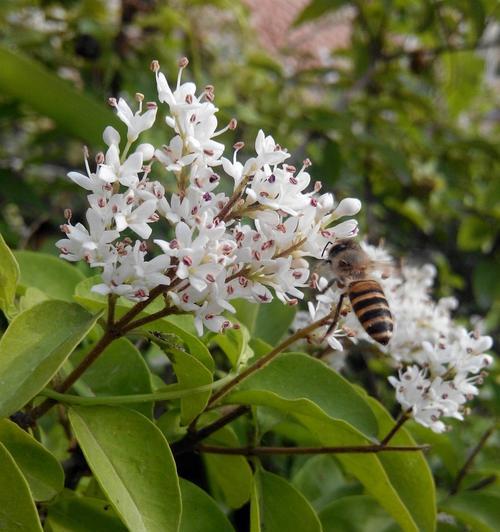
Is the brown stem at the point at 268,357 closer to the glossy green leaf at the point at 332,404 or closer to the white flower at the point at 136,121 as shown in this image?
the glossy green leaf at the point at 332,404

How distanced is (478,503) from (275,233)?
0.72 m

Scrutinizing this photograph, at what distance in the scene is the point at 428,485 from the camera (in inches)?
44.8

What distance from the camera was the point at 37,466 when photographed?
94 cm

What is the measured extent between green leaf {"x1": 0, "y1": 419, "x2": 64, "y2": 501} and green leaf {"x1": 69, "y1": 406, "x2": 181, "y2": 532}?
2.3 inches

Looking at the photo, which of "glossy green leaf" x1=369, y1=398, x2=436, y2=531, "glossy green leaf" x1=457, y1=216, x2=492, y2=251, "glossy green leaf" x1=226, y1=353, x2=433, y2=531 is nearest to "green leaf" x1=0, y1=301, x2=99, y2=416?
"glossy green leaf" x1=226, y1=353, x2=433, y2=531

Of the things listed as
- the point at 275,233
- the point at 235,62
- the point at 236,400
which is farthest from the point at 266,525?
the point at 235,62

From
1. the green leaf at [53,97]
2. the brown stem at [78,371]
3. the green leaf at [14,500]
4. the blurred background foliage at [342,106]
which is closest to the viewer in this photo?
the green leaf at [14,500]

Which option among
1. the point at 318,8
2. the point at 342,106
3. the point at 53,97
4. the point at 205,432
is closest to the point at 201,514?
the point at 205,432

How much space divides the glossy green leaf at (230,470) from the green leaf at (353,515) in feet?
0.46

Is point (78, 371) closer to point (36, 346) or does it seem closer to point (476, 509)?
point (36, 346)

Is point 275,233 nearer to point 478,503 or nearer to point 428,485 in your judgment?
point 428,485

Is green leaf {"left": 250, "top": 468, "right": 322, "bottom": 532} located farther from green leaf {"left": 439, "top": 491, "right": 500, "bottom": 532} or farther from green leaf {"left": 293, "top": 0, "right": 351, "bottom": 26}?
green leaf {"left": 293, "top": 0, "right": 351, "bottom": 26}

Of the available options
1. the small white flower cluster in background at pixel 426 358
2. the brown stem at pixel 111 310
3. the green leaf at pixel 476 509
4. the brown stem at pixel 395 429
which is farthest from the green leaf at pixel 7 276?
the green leaf at pixel 476 509

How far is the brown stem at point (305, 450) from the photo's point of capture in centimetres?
108
